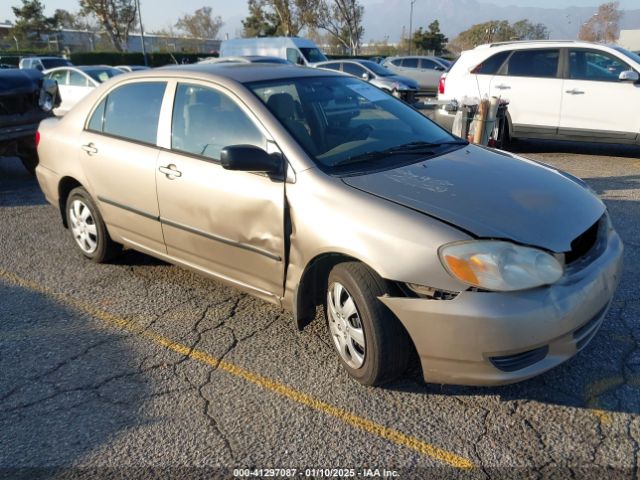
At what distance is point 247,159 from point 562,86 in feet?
22.9

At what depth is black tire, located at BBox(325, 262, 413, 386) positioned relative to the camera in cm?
268

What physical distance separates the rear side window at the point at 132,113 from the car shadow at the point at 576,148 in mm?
6969

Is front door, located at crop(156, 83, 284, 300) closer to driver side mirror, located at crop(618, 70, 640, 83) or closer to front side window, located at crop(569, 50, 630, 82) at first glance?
driver side mirror, located at crop(618, 70, 640, 83)

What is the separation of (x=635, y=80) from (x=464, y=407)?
7.01 meters

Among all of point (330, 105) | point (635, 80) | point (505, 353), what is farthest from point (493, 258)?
point (635, 80)

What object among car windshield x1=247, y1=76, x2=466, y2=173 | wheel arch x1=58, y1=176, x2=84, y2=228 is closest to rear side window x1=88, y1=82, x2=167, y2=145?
wheel arch x1=58, y1=176, x2=84, y2=228

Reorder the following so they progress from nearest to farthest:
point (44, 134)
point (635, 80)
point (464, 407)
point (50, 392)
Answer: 1. point (464, 407)
2. point (50, 392)
3. point (44, 134)
4. point (635, 80)

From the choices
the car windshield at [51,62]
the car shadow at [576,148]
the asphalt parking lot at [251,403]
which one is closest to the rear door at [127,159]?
the asphalt parking lot at [251,403]

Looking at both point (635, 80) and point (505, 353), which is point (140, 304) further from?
point (635, 80)

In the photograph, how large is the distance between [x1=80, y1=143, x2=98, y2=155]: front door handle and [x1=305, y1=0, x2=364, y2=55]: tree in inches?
2088

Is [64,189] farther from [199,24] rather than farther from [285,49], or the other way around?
[199,24]

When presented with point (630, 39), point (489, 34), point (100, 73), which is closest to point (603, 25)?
point (630, 39)

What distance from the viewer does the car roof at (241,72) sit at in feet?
12.0

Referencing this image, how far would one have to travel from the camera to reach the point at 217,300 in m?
3.99
